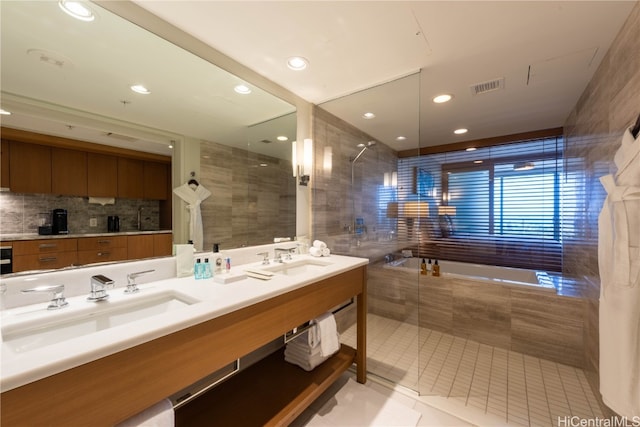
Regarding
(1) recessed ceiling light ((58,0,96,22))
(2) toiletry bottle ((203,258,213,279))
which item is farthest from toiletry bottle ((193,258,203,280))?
(1) recessed ceiling light ((58,0,96,22))

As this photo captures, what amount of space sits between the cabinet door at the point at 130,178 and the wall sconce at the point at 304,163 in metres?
1.21

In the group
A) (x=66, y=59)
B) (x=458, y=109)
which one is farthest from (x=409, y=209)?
(x=66, y=59)

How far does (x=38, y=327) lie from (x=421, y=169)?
3632 mm

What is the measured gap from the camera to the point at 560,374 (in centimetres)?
204

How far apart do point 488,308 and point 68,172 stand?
326 cm

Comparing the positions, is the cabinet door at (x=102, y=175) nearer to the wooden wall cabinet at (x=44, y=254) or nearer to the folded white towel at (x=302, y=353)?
the wooden wall cabinet at (x=44, y=254)

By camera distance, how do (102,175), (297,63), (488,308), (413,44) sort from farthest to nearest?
(488,308) < (297,63) < (413,44) < (102,175)

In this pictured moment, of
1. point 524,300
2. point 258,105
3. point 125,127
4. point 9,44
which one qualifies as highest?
point 258,105

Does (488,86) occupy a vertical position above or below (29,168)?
above

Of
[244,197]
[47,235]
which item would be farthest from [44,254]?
[244,197]

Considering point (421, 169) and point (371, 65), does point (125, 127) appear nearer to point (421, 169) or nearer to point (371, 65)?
point (371, 65)

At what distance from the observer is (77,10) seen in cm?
113

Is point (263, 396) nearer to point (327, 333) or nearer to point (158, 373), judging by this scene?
point (327, 333)

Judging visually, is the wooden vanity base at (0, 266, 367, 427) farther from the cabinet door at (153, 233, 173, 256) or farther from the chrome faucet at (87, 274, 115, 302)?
the cabinet door at (153, 233, 173, 256)
